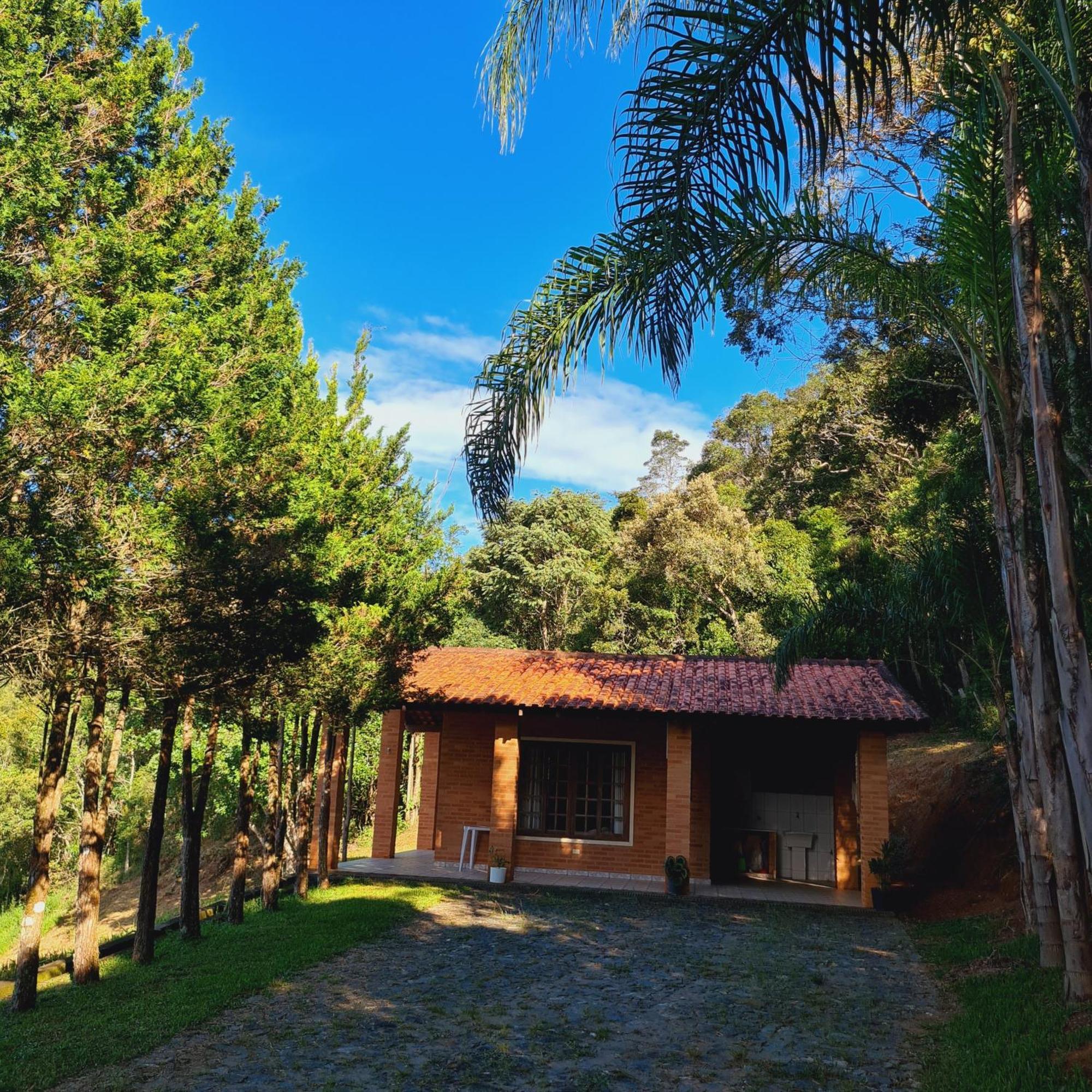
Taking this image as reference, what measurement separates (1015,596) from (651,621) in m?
20.8

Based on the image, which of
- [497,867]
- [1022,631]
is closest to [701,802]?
[497,867]

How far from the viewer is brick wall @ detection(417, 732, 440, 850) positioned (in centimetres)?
1716

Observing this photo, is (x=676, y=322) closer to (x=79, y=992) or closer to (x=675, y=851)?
→ (x=79, y=992)

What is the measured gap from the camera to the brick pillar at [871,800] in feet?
43.2

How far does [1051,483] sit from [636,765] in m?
11.6

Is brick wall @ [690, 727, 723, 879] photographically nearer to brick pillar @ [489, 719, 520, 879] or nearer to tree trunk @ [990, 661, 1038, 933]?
brick pillar @ [489, 719, 520, 879]

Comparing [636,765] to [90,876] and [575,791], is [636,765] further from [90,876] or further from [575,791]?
[90,876]

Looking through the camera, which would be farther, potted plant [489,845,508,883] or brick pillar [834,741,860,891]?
brick pillar [834,741,860,891]

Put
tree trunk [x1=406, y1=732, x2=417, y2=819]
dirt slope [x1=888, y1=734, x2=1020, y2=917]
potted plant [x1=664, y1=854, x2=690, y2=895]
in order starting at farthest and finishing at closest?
tree trunk [x1=406, y1=732, x2=417, y2=819]
potted plant [x1=664, y1=854, x2=690, y2=895]
dirt slope [x1=888, y1=734, x2=1020, y2=917]

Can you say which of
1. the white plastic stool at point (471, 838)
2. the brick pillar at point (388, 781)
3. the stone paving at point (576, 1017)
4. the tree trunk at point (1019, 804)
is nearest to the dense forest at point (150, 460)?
the stone paving at point (576, 1017)

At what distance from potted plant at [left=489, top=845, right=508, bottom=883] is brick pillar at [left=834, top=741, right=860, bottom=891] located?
5816 mm

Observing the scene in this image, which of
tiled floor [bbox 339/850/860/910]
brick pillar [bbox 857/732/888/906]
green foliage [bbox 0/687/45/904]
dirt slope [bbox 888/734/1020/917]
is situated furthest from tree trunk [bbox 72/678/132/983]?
green foliage [bbox 0/687/45/904]

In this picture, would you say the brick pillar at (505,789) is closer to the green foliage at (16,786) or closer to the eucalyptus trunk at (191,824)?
the eucalyptus trunk at (191,824)

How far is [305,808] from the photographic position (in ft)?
40.7
